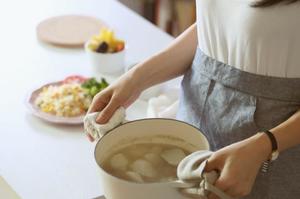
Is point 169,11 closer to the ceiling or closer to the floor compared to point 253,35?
closer to the floor

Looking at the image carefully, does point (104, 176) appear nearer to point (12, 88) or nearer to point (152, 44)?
point (12, 88)

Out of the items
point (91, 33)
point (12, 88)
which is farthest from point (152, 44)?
point (12, 88)

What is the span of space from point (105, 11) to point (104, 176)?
103 centimetres

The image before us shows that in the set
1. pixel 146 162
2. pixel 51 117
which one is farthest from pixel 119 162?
pixel 51 117

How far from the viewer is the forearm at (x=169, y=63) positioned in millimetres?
1020

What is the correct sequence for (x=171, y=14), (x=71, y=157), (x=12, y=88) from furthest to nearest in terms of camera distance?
(x=171, y=14) < (x=12, y=88) < (x=71, y=157)

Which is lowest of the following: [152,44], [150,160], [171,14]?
[171,14]

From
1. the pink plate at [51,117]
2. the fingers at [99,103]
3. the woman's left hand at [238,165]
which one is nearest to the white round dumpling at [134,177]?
the woman's left hand at [238,165]

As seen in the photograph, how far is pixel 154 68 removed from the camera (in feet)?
3.38

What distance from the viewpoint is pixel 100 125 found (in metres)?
0.90

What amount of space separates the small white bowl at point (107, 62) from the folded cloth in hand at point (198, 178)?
715mm

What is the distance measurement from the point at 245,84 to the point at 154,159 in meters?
0.19

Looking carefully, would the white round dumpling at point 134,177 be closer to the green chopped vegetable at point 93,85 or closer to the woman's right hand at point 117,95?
the woman's right hand at point 117,95

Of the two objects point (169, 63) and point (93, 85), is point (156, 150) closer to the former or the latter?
point (169, 63)
